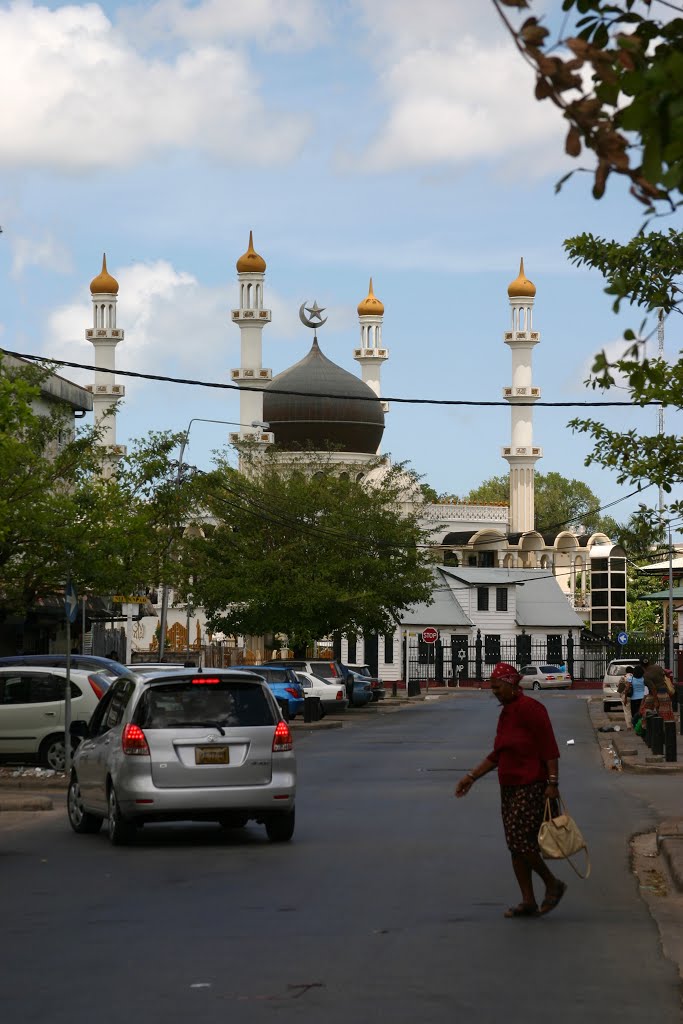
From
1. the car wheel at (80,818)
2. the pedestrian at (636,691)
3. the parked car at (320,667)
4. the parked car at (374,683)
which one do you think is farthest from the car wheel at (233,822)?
the parked car at (374,683)

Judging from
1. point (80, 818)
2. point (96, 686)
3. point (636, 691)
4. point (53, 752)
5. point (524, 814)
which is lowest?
point (80, 818)

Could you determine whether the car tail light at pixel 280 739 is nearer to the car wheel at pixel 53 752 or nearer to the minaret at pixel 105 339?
the car wheel at pixel 53 752

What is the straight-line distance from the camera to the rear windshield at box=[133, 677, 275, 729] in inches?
630

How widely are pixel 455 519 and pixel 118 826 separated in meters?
95.9

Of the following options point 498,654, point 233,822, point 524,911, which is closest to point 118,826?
point 233,822

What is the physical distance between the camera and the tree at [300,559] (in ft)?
186

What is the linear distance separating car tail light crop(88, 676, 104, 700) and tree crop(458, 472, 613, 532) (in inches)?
4825

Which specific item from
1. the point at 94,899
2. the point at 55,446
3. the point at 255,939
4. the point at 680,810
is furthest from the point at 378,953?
the point at 55,446

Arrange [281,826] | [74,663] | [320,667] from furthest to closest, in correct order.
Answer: [320,667] → [74,663] → [281,826]

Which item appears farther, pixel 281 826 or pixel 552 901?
pixel 281 826

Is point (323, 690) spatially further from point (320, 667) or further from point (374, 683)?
point (374, 683)

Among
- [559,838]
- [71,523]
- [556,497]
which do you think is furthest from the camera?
[556,497]

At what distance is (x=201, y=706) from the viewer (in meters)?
16.2

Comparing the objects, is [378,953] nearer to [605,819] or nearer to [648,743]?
[605,819]
